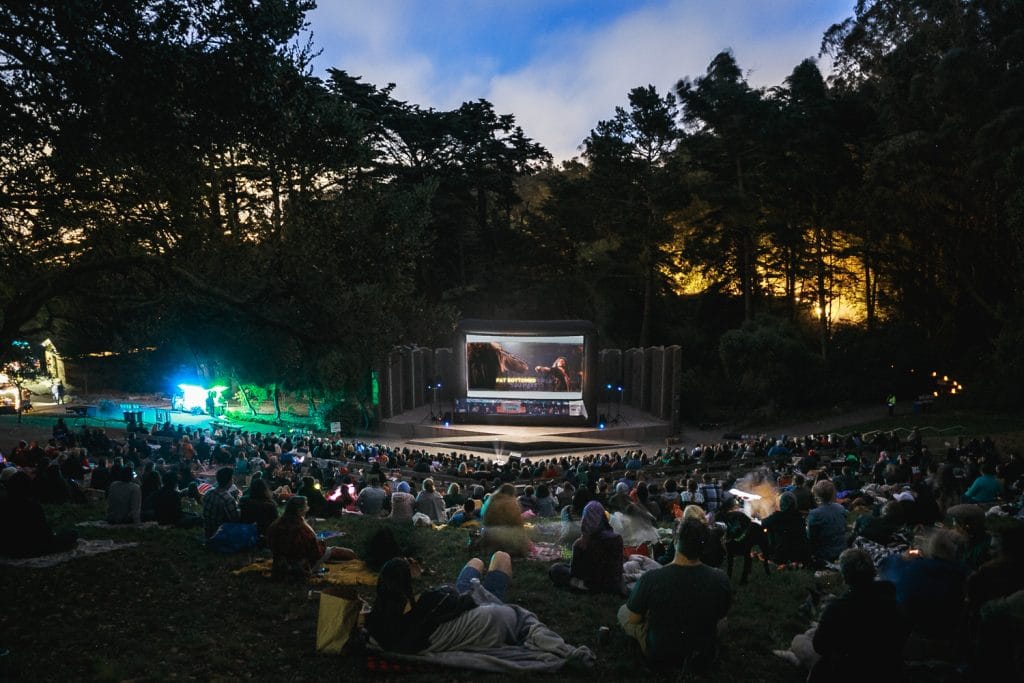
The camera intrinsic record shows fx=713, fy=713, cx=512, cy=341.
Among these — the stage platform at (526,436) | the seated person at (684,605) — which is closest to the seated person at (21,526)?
the seated person at (684,605)

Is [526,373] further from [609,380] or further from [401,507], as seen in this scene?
[401,507]

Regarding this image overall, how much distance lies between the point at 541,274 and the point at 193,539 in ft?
105

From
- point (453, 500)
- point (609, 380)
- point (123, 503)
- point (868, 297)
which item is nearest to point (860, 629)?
point (123, 503)

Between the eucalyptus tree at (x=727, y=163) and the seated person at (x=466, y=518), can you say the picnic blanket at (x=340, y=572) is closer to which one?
the seated person at (x=466, y=518)

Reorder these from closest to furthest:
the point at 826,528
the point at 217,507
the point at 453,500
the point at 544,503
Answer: the point at 826,528 < the point at 217,507 < the point at 544,503 < the point at 453,500

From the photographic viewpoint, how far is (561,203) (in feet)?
119

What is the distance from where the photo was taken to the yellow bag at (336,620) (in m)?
4.40

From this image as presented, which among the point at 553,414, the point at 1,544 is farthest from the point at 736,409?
the point at 1,544

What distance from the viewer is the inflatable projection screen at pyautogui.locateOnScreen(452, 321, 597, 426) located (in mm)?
26734

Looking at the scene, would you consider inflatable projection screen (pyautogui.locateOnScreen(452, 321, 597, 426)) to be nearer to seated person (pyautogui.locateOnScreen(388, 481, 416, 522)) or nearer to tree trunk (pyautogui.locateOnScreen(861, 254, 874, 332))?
tree trunk (pyautogui.locateOnScreen(861, 254, 874, 332))

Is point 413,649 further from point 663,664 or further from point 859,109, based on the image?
point 859,109

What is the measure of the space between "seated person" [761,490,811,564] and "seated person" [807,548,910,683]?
301cm

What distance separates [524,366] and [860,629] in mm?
24412

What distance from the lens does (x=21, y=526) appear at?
6.14 m
